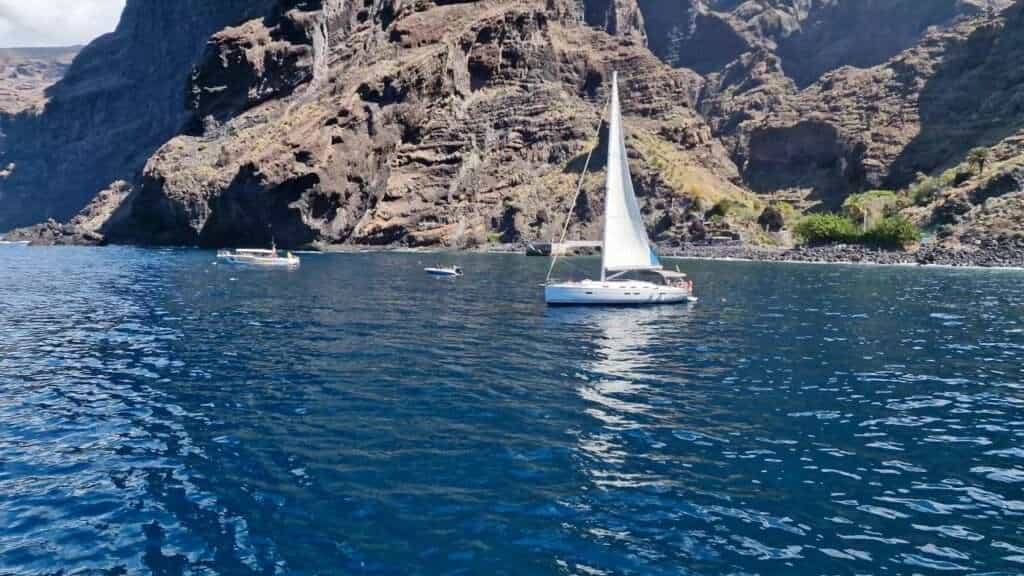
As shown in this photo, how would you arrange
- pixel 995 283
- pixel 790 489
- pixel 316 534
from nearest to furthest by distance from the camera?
pixel 316 534 → pixel 790 489 → pixel 995 283

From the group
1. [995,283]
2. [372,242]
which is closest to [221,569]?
[995,283]

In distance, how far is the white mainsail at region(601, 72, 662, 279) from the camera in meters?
51.2

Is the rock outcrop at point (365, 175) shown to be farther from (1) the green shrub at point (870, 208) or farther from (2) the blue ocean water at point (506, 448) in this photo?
(2) the blue ocean water at point (506, 448)

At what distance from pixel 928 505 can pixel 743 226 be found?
16043 centimetres

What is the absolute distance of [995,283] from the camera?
77.9m

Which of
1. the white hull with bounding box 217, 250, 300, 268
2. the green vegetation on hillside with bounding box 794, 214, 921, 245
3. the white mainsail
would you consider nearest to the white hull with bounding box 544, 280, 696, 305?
the white mainsail

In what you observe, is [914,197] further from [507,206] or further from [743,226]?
[507,206]

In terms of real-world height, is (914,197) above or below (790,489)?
above

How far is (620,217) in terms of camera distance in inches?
2064

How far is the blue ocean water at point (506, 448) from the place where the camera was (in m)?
13.8

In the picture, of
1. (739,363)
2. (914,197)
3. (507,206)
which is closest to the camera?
(739,363)

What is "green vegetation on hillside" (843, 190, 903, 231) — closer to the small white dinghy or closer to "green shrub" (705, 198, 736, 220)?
"green shrub" (705, 198, 736, 220)

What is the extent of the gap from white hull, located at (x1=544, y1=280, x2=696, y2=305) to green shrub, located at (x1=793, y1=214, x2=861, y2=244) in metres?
101

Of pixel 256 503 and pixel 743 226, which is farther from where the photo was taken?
pixel 743 226
